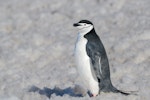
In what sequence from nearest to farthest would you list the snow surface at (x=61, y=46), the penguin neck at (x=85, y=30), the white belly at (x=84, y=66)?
1. the white belly at (x=84, y=66)
2. the penguin neck at (x=85, y=30)
3. the snow surface at (x=61, y=46)

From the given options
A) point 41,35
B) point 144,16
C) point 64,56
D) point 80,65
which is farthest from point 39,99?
point 144,16

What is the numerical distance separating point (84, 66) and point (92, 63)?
11 centimetres

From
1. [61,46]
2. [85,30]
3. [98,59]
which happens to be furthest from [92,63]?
[61,46]

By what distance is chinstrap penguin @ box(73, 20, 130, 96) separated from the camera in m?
6.50

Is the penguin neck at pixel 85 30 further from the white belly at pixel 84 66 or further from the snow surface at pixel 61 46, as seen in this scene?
the snow surface at pixel 61 46

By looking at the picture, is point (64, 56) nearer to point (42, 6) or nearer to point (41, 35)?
point (41, 35)

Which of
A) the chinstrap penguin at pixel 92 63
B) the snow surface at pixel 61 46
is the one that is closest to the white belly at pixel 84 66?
the chinstrap penguin at pixel 92 63

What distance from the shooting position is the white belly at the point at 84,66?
6488 millimetres

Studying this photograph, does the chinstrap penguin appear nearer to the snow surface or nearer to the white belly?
the white belly

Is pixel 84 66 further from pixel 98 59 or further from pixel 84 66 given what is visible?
pixel 98 59

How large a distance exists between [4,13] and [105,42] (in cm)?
297

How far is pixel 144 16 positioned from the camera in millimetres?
9586

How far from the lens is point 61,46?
8.95 meters

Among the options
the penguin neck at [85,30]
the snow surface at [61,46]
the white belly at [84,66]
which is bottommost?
the snow surface at [61,46]
